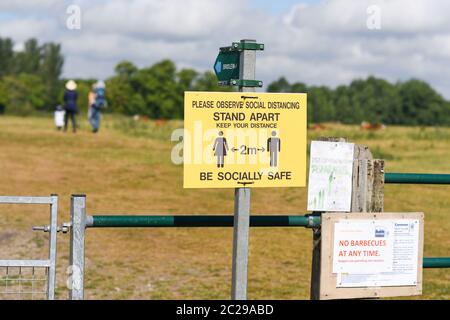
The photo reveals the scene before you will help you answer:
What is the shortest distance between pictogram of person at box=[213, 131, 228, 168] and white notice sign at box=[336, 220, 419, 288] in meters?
1.11

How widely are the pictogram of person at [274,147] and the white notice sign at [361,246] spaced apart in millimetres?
657

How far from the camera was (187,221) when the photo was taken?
5152 mm

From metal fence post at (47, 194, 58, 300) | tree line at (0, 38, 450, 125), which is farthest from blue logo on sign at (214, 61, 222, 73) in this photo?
tree line at (0, 38, 450, 125)

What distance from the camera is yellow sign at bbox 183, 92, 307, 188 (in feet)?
15.7

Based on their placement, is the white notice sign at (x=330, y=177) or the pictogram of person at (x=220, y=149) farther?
the white notice sign at (x=330, y=177)

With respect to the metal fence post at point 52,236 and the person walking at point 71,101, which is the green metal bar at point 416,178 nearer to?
the metal fence post at point 52,236

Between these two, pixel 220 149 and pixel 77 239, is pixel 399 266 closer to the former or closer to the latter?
pixel 220 149

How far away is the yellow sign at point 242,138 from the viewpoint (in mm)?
4793

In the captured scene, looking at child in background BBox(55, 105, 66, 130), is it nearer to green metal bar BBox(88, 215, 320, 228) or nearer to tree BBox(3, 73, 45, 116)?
green metal bar BBox(88, 215, 320, 228)

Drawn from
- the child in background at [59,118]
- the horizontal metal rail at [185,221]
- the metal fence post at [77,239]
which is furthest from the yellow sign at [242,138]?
the child in background at [59,118]

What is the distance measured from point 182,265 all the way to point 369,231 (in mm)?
6963
